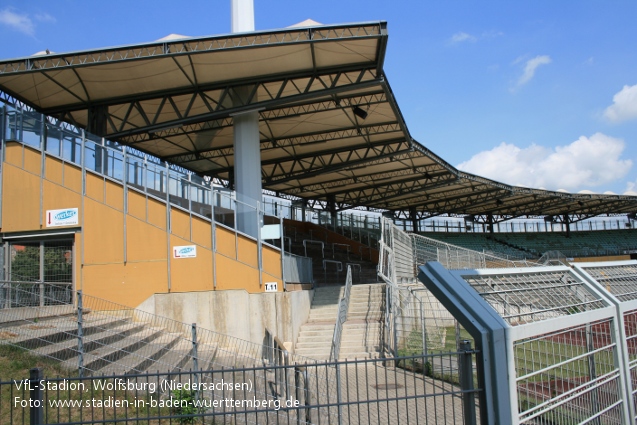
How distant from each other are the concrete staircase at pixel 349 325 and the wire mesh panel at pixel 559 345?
8986mm

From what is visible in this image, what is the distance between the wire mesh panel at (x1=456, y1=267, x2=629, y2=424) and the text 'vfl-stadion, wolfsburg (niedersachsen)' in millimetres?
→ 32

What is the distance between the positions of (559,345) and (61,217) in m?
13.9

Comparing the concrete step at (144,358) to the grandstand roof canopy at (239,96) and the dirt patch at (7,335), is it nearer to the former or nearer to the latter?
the dirt patch at (7,335)

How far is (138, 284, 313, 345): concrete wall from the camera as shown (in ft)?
48.4

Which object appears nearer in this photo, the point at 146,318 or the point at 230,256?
the point at 146,318

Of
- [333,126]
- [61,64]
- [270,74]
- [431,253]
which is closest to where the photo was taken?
[61,64]

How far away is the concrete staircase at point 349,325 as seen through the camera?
1561 centimetres

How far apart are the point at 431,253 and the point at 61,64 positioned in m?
14.7

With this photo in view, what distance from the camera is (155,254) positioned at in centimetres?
1560

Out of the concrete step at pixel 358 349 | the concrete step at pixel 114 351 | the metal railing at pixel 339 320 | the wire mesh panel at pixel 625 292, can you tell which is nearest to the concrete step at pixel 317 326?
the metal railing at pixel 339 320

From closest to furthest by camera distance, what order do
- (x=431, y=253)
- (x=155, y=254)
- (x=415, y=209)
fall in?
(x=155, y=254)
(x=431, y=253)
(x=415, y=209)

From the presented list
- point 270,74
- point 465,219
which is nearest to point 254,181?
point 270,74

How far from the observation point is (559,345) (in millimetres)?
6039

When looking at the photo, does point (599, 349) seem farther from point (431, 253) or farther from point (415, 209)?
point (415, 209)
